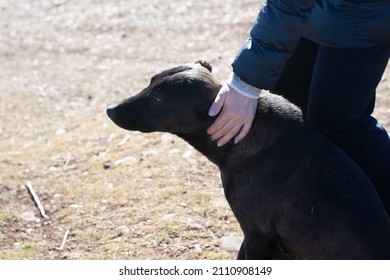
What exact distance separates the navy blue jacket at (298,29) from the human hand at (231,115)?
12 centimetres

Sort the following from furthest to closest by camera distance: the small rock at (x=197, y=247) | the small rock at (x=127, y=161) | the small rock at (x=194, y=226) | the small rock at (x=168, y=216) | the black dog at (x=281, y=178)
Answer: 1. the small rock at (x=127, y=161)
2. the small rock at (x=168, y=216)
3. the small rock at (x=194, y=226)
4. the small rock at (x=197, y=247)
5. the black dog at (x=281, y=178)

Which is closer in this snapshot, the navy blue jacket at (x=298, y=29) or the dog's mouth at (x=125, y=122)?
the navy blue jacket at (x=298, y=29)

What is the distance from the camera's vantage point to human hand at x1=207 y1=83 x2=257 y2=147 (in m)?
3.82

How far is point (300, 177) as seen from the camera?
3955mm

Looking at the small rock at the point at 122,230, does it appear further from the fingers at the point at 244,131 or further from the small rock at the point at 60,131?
the small rock at the point at 60,131

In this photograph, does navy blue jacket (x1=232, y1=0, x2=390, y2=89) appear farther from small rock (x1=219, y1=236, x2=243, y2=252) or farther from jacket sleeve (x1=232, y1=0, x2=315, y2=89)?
small rock (x1=219, y1=236, x2=243, y2=252)

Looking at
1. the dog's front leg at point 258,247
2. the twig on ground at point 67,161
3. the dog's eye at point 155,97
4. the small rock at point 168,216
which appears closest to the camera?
the dog's front leg at point 258,247

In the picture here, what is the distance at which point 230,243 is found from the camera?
16.1 feet

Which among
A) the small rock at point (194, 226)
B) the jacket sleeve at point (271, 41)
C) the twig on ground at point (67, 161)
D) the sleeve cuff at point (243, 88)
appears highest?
the jacket sleeve at point (271, 41)

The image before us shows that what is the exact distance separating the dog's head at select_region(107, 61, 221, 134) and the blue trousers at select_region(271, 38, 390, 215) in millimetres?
570

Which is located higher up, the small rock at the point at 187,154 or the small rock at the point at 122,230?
the small rock at the point at 187,154

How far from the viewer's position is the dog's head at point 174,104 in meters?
4.05

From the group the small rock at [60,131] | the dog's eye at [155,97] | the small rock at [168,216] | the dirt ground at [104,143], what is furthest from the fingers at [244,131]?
the small rock at [60,131]
